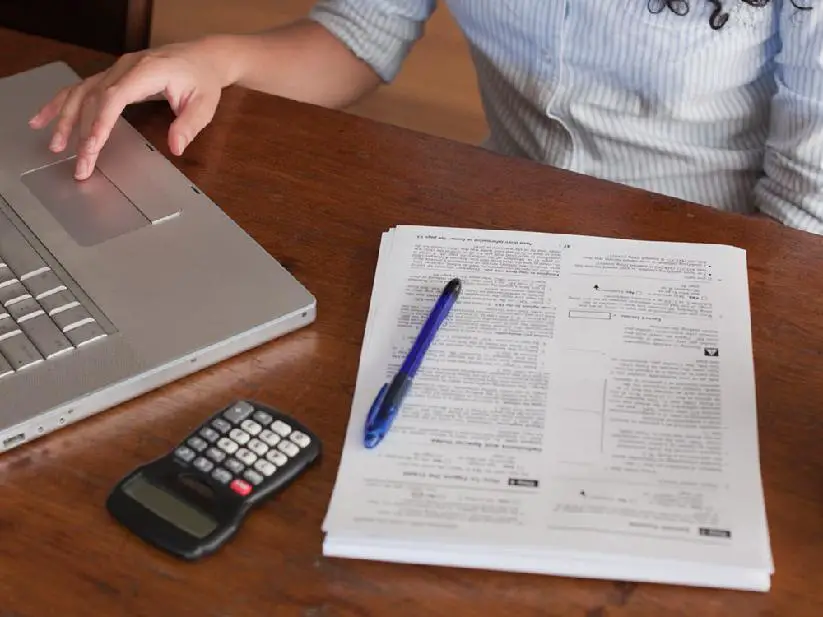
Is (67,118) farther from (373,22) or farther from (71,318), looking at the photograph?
(373,22)

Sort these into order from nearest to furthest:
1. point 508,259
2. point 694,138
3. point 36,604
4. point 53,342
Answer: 1. point 36,604
2. point 53,342
3. point 508,259
4. point 694,138

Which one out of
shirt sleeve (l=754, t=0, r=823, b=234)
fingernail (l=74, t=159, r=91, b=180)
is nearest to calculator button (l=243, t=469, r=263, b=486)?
fingernail (l=74, t=159, r=91, b=180)

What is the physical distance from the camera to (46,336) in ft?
2.31

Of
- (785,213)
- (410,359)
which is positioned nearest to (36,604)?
(410,359)

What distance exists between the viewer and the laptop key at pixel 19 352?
69 centimetres

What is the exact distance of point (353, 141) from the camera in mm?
937

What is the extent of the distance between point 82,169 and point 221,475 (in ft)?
1.12

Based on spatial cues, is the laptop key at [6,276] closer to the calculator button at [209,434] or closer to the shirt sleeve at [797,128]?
the calculator button at [209,434]

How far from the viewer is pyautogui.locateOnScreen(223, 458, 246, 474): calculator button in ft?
2.10

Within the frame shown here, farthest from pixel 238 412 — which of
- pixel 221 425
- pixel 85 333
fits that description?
pixel 85 333

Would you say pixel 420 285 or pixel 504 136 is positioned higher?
pixel 420 285

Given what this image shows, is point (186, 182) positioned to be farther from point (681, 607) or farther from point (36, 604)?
point (681, 607)

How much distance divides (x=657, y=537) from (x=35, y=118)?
2.02ft

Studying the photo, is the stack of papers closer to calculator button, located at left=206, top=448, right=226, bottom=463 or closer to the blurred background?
calculator button, located at left=206, top=448, right=226, bottom=463
